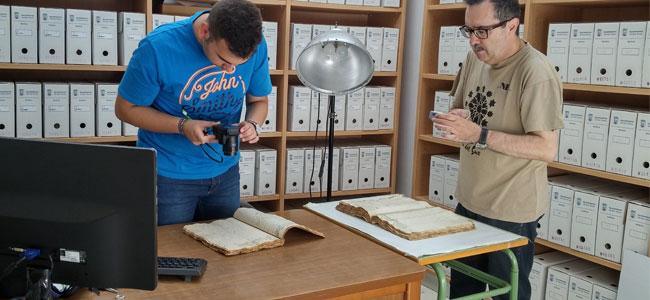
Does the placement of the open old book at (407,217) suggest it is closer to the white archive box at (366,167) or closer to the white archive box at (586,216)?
the white archive box at (586,216)

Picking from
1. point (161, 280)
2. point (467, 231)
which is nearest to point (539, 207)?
point (467, 231)

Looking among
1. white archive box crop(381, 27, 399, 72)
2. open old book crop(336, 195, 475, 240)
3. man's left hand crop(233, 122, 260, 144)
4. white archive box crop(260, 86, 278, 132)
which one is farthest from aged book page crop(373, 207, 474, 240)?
white archive box crop(381, 27, 399, 72)

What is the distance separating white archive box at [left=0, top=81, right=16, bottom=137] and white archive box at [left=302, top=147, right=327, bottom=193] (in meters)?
1.55

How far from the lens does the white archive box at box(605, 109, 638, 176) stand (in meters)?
2.61

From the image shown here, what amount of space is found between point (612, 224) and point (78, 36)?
8.45 feet

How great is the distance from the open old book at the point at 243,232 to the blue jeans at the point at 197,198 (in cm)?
18

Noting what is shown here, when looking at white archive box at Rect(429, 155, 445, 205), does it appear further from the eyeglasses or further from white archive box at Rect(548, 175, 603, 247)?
the eyeglasses

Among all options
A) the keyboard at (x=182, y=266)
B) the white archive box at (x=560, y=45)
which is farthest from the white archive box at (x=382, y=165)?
the keyboard at (x=182, y=266)

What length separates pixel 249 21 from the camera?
1729 millimetres

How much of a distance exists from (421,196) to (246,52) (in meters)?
2.30

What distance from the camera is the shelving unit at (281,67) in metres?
3.18

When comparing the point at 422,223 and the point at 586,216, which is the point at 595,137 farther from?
the point at 422,223

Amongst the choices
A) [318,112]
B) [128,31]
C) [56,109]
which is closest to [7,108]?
[56,109]

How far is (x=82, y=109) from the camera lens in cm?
306
